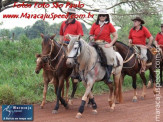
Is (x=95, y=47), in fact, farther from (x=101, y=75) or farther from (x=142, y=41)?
(x=142, y=41)

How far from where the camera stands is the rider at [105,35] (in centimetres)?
788

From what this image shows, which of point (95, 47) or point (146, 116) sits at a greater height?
point (95, 47)

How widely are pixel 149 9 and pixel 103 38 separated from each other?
8300 mm

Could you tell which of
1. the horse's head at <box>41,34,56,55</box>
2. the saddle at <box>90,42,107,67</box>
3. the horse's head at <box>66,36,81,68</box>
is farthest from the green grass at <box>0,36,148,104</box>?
the horse's head at <box>66,36,81,68</box>

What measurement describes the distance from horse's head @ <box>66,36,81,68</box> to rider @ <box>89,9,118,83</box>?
1.13m

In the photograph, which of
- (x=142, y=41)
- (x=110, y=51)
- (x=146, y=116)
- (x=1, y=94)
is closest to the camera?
(x=146, y=116)

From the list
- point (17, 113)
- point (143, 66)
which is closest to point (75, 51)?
point (17, 113)

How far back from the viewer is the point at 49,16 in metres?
14.8

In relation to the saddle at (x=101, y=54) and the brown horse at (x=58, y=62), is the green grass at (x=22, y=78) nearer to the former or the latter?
the brown horse at (x=58, y=62)

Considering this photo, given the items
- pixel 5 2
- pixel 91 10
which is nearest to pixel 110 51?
pixel 91 10

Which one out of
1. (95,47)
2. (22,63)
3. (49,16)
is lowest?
(22,63)

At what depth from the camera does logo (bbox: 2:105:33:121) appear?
699cm

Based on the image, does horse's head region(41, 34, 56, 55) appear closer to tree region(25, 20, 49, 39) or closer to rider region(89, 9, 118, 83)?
rider region(89, 9, 118, 83)

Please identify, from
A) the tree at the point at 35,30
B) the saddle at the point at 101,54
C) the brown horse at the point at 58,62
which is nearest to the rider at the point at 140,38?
the saddle at the point at 101,54
